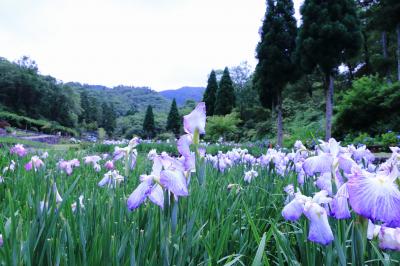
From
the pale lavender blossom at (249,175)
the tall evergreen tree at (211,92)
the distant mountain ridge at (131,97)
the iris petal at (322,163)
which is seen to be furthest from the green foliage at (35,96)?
the iris petal at (322,163)

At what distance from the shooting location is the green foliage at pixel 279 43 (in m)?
14.4

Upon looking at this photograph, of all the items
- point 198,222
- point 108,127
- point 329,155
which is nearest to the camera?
point 329,155

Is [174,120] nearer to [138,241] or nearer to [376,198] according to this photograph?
[138,241]

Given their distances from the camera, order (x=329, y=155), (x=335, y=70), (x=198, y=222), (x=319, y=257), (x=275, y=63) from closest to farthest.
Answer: (x=329, y=155) < (x=319, y=257) < (x=198, y=222) < (x=335, y=70) < (x=275, y=63)

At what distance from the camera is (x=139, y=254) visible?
1.04 metres

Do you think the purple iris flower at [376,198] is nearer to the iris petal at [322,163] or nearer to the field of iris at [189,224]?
the field of iris at [189,224]

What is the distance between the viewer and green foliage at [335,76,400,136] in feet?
35.7

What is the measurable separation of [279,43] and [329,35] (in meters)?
4.18

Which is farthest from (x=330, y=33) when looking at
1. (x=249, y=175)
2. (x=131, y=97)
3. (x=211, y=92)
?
(x=131, y=97)

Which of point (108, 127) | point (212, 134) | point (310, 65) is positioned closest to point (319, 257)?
point (310, 65)

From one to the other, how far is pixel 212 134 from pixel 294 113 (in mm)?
6025

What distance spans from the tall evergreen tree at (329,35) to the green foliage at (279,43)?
3.13 m

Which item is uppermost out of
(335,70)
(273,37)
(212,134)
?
(273,37)

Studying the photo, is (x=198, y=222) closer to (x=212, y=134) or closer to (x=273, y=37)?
(x=273, y=37)
